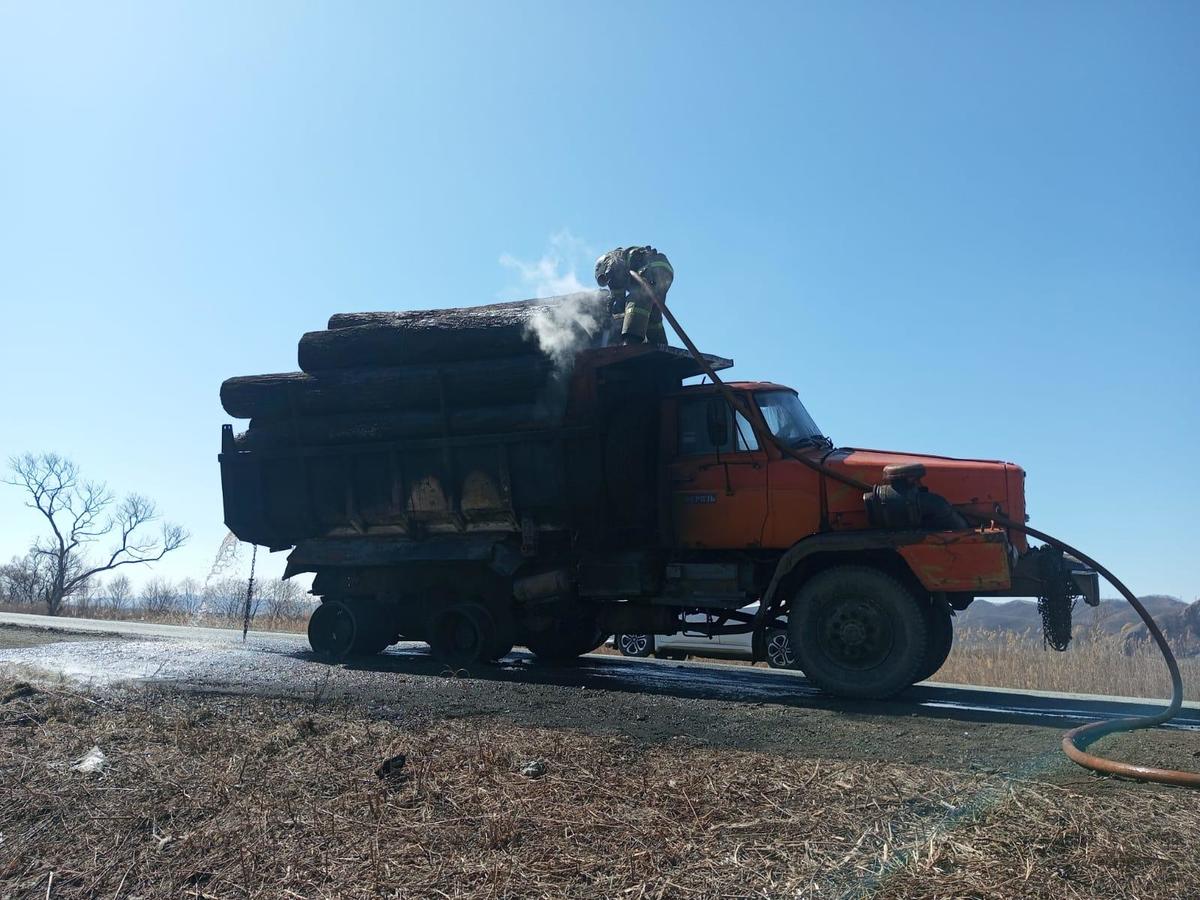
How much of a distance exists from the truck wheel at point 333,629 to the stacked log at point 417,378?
2055 millimetres

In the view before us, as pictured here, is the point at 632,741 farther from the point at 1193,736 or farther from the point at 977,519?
the point at 977,519

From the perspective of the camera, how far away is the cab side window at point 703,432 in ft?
29.1

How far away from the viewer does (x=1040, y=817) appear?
3.64 m

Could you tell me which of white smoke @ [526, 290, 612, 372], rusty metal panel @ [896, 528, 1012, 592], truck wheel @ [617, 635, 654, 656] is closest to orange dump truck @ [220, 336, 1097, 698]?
rusty metal panel @ [896, 528, 1012, 592]

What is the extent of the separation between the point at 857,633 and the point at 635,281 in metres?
4.09

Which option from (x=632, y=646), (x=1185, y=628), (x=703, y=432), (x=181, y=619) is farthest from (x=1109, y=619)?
(x=181, y=619)

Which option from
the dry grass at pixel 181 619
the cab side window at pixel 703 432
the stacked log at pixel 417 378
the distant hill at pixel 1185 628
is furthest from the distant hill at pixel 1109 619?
the dry grass at pixel 181 619

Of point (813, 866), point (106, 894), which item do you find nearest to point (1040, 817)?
point (813, 866)

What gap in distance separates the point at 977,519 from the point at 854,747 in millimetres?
3479

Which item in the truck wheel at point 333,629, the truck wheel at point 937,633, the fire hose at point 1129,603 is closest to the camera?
the fire hose at point 1129,603

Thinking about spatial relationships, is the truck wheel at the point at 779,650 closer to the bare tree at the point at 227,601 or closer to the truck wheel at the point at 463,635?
the truck wheel at the point at 463,635

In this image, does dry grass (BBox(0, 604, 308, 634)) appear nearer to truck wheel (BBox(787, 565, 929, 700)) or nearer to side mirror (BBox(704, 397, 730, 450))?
side mirror (BBox(704, 397, 730, 450))

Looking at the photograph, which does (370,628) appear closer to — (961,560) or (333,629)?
(333,629)

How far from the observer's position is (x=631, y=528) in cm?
936
